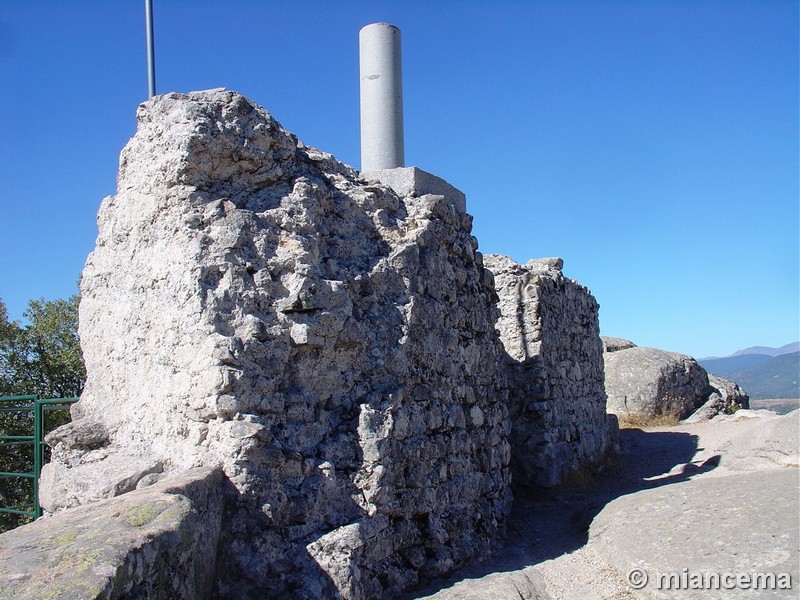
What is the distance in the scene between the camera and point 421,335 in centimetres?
504

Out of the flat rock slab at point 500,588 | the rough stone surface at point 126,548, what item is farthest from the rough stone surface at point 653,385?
the rough stone surface at point 126,548

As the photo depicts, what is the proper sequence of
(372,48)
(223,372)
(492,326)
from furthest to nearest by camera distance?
1. (372,48)
2. (492,326)
3. (223,372)

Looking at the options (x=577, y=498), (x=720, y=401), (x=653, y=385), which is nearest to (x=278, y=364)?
(x=577, y=498)

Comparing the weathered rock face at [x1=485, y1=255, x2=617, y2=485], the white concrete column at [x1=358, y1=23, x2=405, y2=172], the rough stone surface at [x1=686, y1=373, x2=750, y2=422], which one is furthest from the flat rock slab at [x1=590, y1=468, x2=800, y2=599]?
the rough stone surface at [x1=686, y1=373, x2=750, y2=422]

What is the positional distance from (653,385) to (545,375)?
743 centimetres

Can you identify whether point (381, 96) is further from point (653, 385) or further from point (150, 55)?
point (653, 385)

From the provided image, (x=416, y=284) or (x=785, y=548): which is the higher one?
(x=416, y=284)

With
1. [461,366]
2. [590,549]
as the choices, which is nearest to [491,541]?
[590,549]

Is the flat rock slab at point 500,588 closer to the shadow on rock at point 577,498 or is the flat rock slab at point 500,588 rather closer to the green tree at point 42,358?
the shadow on rock at point 577,498

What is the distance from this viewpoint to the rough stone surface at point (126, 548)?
252 cm

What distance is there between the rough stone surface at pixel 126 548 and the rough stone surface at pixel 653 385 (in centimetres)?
1205

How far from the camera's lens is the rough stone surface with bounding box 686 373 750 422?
48.3 ft

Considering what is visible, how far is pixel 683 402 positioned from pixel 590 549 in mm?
10502

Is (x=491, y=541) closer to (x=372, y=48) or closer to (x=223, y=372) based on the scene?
(x=223, y=372)
